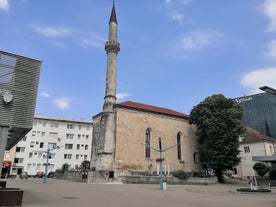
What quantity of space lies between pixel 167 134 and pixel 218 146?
9.77 metres

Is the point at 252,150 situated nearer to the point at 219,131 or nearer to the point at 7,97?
the point at 219,131

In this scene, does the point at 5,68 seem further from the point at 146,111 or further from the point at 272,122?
the point at 272,122

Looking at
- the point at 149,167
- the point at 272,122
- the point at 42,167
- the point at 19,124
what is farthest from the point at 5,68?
the point at 272,122

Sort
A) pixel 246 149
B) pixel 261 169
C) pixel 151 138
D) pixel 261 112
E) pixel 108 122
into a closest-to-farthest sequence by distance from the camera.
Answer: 1. pixel 261 169
2. pixel 108 122
3. pixel 151 138
4. pixel 246 149
5. pixel 261 112

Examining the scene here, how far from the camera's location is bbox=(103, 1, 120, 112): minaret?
4103 cm

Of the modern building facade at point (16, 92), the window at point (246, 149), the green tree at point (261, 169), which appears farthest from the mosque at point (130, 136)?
the modern building facade at point (16, 92)

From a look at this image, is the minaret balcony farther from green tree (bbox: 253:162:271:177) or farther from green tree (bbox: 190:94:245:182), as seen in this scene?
green tree (bbox: 253:162:271:177)

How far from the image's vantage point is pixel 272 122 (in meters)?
86.7

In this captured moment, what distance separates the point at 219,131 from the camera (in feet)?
133

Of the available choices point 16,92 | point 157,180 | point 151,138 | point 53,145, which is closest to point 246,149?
point 151,138

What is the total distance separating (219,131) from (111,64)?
21774mm

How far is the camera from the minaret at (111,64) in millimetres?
41031

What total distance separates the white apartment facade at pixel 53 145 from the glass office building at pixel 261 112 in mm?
61956

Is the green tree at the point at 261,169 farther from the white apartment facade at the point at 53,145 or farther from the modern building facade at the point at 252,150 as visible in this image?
the white apartment facade at the point at 53,145
